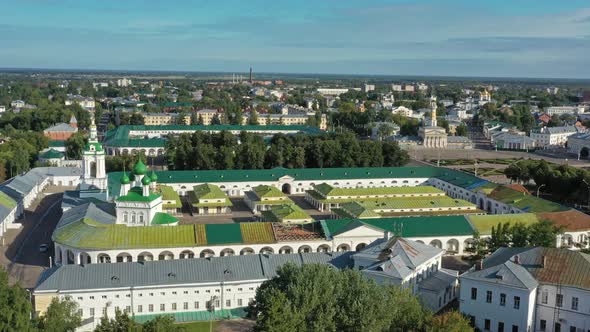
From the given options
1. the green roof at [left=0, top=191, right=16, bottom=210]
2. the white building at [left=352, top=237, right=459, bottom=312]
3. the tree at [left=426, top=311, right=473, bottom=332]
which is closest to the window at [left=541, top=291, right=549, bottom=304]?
the white building at [left=352, top=237, right=459, bottom=312]

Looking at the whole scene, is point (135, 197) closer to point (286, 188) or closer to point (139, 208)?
point (139, 208)

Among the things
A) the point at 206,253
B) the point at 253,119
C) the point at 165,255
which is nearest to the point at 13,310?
the point at 165,255

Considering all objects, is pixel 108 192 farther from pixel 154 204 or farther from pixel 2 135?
pixel 2 135

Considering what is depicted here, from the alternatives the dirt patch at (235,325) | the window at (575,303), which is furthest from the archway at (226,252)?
the window at (575,303)

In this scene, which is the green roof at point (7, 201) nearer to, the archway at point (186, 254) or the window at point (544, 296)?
the archway at point (186, 254)

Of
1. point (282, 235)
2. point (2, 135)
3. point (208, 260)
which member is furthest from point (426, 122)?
point (208, 260)

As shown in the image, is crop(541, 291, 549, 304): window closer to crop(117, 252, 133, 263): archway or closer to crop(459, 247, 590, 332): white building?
crop(459, 247, 590, 332): white building
